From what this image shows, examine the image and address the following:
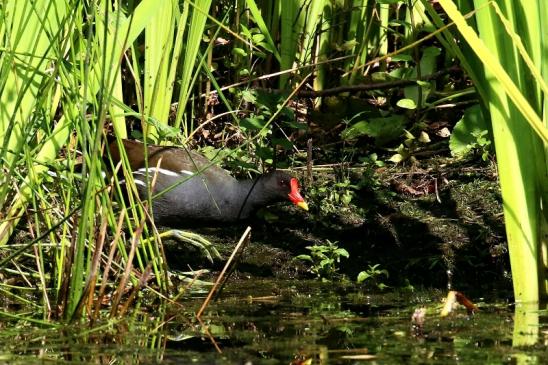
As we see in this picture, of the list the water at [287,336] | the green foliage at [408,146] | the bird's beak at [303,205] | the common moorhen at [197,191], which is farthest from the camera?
the green foliage at [408,146]

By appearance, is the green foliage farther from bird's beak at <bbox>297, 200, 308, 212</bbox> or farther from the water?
the water

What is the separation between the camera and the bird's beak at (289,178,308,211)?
5.21 m

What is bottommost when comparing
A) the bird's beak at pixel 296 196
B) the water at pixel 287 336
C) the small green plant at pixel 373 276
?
the water at pixel 287 336

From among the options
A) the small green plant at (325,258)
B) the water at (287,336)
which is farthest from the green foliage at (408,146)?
the water at (287,336)

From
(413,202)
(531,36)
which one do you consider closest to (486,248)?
Result: (413,202)

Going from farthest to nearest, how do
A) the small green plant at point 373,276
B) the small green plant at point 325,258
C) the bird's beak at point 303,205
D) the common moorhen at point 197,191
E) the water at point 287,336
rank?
the common moorhen at point 197,191 → the bird's beak at point 303,205 → the small green plant at point 325,258 → the small green plant at point 373,276 → the water at point 287,336

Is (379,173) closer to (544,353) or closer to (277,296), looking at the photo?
(277,296)

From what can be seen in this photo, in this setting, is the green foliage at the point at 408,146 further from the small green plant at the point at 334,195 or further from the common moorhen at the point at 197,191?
the common moorhen at the point at 197,191

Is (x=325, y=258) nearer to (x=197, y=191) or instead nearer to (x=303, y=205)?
(x=303, y=205)

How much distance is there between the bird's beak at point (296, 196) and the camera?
521cm

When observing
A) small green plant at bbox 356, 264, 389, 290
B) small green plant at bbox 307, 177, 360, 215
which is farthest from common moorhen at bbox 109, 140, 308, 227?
small green plant at bbox 356, 264, 389, 290

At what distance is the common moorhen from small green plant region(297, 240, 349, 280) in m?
0.70

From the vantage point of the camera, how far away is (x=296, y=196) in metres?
5.27

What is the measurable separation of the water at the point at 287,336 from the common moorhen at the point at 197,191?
4.63ft
